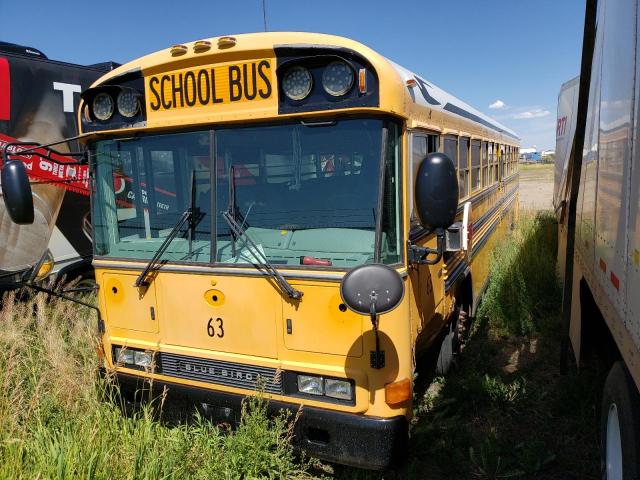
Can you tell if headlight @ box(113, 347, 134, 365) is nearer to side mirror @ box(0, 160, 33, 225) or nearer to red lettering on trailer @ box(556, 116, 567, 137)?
side mirror @ box(0, 160, 33, 225)

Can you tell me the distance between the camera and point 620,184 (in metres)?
2.08

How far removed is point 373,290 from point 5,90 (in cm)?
520

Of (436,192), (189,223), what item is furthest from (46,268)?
(436,192)

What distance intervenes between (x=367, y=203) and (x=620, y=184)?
3.70 ft

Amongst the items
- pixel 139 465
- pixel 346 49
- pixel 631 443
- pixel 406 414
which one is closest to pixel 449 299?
pixel 406 414

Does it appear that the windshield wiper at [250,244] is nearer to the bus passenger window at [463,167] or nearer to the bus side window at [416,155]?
the bus side window at [416,155]

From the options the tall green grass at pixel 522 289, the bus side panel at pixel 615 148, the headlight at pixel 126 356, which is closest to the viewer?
the bus side panel at pixel 615 148

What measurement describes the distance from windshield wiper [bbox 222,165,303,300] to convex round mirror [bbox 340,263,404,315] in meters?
0.40

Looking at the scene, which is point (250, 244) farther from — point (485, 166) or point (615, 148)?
point (485, 166)

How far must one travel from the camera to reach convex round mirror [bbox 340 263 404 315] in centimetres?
226

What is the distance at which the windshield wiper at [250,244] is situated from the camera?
2584mm

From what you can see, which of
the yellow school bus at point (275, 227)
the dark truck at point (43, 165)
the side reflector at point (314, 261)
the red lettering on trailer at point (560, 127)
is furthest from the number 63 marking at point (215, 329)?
the red lettering on trailer at point (560, 127)

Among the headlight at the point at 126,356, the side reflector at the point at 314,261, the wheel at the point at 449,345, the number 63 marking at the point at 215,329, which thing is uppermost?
the side reflector at the point at 314,261

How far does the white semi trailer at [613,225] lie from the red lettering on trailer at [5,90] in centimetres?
561
